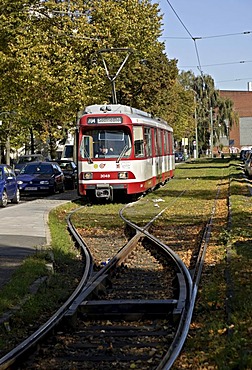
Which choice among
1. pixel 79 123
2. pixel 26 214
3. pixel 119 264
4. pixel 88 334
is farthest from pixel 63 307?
pixel 79 123

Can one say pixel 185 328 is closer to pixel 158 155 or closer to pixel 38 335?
pixel 38 335

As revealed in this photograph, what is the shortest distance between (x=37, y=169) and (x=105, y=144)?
36.0 ft

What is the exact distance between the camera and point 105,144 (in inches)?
976

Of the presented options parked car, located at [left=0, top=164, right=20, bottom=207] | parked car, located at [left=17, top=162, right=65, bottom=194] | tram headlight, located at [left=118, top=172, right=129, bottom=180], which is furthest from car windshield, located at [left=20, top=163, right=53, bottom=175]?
tram headlight, located at [left=118, top=172, right=129, bottom=180]

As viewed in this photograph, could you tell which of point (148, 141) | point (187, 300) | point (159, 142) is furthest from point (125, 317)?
point (159, 142)

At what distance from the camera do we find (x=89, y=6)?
39844 millimetres

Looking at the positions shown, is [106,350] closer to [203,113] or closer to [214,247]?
[214,247]

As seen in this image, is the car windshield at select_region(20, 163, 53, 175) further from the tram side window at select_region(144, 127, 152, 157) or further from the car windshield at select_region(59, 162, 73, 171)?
the tram side window at select_region(144, 127, 152, 157)

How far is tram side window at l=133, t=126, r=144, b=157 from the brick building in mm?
103860

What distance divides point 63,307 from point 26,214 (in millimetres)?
13051

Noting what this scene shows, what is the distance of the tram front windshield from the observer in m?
24.7

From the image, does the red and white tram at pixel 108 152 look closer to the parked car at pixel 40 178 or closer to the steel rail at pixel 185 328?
the parked car at pixel 40 178

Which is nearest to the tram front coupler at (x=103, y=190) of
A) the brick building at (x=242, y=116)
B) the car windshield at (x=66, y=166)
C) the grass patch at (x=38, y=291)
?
the grass patch at (x=38, y=291)

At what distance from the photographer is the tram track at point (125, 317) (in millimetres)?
6938
